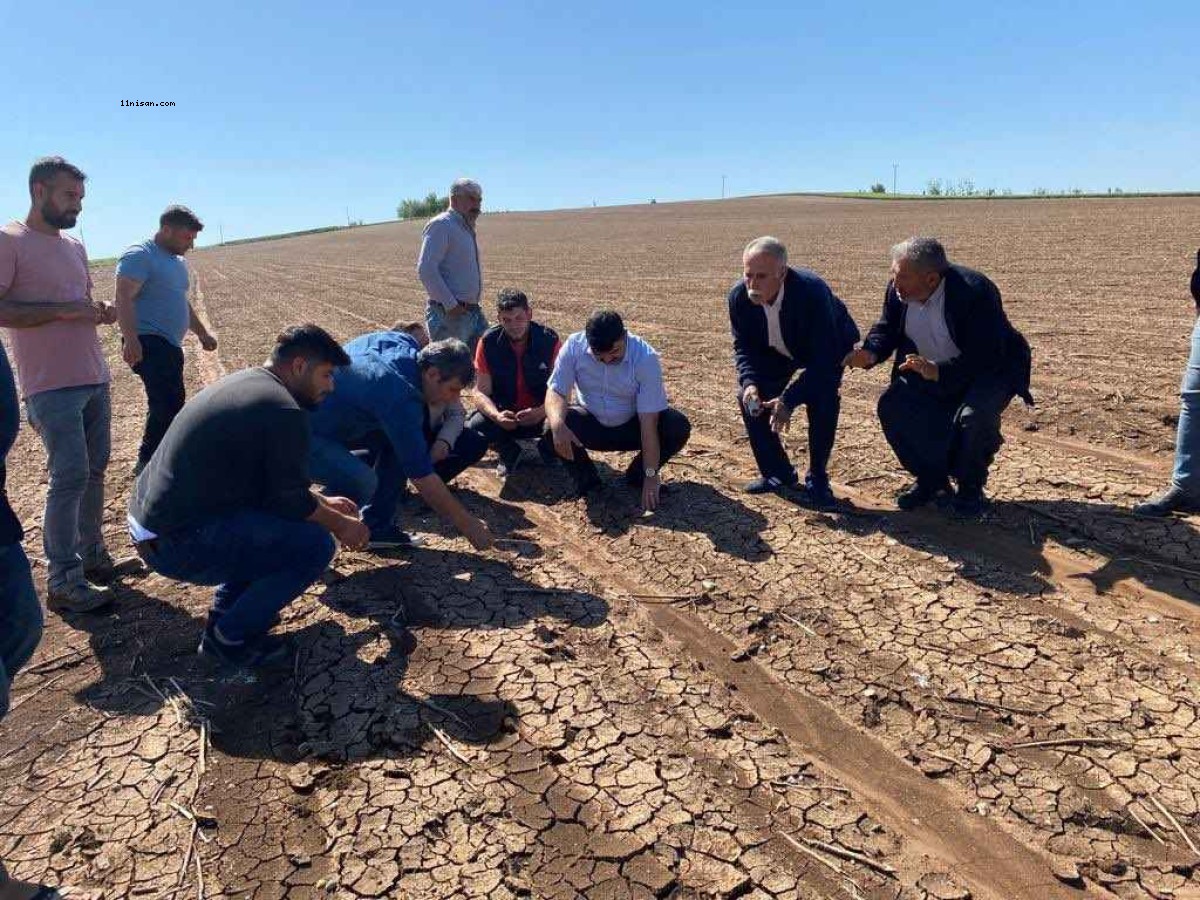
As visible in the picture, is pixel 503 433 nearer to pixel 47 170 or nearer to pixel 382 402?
pixel 382 402

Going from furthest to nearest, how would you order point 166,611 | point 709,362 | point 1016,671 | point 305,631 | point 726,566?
point 709,362 → point 726,566 → point 166,611 → point 305,631 → point 1016,671

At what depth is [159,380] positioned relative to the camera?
4.73 m

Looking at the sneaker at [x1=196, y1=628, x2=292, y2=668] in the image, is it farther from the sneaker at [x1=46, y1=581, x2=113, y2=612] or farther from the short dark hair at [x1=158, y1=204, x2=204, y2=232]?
the short dark hair at [x1=158, y1=204, x2=204, y2=232]

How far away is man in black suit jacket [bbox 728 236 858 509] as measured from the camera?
439cm

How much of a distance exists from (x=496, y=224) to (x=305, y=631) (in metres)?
54.5

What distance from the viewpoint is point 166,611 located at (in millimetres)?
3750

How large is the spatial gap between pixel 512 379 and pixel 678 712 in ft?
9.78

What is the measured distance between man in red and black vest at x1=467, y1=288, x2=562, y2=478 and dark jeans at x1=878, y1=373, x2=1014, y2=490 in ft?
7.13

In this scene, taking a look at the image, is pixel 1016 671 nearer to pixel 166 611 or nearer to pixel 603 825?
pixel 603 825

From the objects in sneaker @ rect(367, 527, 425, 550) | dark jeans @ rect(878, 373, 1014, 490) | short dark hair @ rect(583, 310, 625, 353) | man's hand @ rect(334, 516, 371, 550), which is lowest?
sneaker @ rect(367, 527, 425, 550)

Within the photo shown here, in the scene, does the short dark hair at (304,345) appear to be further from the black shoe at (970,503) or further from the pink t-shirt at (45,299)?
the black shoe at (970,503)

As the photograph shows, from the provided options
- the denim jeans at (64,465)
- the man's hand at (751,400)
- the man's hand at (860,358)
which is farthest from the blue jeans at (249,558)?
the man's hand at (860,358)

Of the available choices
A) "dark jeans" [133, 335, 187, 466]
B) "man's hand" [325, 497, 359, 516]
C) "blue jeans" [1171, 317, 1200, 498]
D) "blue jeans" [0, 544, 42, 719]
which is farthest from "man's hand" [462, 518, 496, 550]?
"blue jeans" [1171, 317, 1200, 498]

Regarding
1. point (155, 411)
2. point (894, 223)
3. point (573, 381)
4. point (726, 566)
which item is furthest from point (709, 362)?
point (894, 223)
